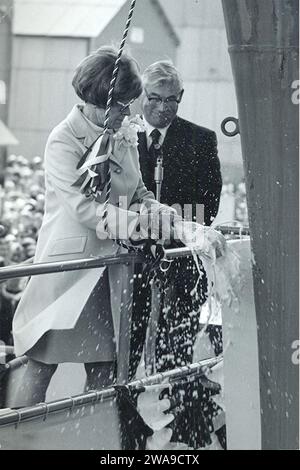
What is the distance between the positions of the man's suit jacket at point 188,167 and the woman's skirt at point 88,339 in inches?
17.8

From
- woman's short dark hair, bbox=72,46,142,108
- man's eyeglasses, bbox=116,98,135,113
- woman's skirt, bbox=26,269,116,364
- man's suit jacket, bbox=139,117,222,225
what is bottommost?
woman's skirt, bbox=26,269,116,364

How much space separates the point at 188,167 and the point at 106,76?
1.89 feet

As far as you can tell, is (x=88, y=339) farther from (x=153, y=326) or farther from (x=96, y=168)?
(x=96, y=168)

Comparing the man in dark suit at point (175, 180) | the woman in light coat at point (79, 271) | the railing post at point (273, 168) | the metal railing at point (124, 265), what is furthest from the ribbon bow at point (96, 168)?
the railing post at point (273, 168)

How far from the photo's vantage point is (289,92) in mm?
1878

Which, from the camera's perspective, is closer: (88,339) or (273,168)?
(273,168)

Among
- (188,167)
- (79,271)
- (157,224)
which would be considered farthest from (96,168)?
(188,167)

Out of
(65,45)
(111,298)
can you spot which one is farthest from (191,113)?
(65,45)

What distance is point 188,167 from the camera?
121 inches

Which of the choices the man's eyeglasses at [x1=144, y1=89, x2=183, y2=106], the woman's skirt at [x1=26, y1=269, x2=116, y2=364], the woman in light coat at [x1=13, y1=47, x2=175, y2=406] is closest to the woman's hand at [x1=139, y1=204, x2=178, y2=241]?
the woman in light coat at [x1=13, y1=47, x2=175, y2=406]

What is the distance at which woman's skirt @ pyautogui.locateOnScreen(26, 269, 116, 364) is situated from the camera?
105 inches

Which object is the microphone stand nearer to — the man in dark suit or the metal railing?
the man in dark suit

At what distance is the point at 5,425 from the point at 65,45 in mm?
2641

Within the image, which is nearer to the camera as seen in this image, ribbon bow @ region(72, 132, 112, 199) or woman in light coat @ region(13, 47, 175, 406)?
ribbon bow @ region(72, 132, 112, 199)
